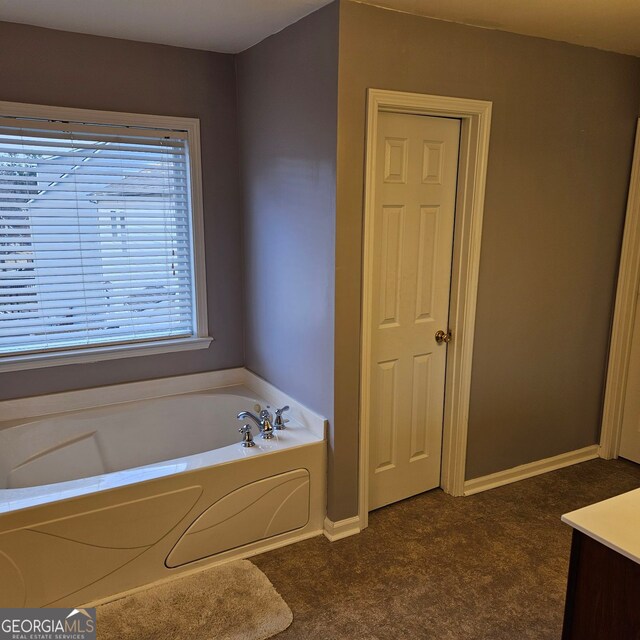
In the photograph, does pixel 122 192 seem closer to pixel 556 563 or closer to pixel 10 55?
pixel 10 55

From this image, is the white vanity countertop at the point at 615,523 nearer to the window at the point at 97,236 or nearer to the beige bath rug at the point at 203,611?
the beige bath rug at the point at 203,611

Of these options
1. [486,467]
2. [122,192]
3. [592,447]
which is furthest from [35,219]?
[592,447]

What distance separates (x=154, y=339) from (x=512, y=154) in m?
2.12

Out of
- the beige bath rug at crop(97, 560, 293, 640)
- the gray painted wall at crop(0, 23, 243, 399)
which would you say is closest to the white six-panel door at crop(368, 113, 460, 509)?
the beige bath rug at crop(97, 560, 293, 640)

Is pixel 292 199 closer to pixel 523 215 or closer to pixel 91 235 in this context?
pixel 91 235

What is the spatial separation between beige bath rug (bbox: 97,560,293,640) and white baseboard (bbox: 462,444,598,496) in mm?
1322

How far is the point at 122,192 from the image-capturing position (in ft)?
9.78

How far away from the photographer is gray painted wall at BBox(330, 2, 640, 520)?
2.42 m

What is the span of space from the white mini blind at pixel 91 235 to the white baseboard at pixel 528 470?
187cm

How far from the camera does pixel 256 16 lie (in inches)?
96.7

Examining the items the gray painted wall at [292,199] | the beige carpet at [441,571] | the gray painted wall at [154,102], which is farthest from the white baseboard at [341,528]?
the gray painted wall at [154,102]

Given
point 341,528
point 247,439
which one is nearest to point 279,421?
point 247,439

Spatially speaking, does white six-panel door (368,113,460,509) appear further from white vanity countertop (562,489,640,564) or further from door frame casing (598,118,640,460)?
white vanity countertop (562,489,640,564)

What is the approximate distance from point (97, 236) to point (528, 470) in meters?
2.72
